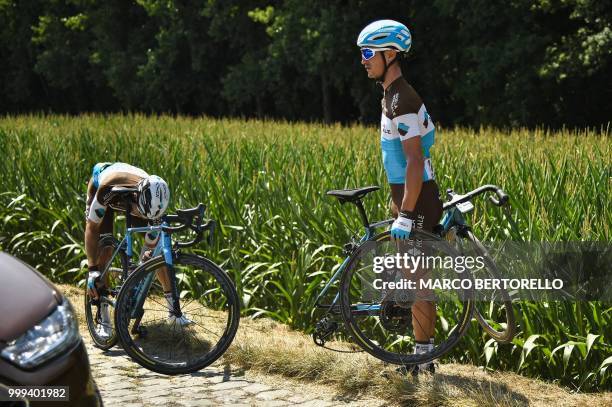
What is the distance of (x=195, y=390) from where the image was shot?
6.23 metres

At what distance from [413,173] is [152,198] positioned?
1707mm

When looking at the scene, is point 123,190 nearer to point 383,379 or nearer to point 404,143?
point 404,143

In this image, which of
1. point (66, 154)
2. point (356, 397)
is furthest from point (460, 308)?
point (66, 154)

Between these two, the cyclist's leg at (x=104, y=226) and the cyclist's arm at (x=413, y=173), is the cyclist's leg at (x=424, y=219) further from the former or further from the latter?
the cyclist's leg at (x=104, y=226)

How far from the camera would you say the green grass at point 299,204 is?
647 centimetres

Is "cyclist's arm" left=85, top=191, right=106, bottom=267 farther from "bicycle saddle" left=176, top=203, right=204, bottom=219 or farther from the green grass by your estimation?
the green grass

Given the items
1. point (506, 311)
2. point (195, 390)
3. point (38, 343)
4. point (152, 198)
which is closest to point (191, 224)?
point (152, 198)

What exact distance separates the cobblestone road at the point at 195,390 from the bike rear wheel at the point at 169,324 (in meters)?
0.11

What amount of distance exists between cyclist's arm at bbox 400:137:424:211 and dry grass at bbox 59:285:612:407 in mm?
1013

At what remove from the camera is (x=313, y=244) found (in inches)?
318

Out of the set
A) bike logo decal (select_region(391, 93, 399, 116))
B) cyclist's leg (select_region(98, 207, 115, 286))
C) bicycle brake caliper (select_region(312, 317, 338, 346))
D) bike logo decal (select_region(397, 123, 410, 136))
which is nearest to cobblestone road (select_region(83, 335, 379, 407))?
bicycle brake caliper (select_region(312, 317, 338, 346))

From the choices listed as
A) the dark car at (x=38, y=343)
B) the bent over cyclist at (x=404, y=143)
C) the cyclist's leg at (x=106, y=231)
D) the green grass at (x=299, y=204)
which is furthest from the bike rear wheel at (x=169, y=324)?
the dark car at (x=38, y=343)

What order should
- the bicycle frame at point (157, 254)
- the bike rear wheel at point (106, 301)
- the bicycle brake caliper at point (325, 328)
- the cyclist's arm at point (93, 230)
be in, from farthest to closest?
1. the cyclist's arm at point (93, 230)
2. the bike rear wheel at point (106, 301)
3. the bicycle frame at point (157, 254)
4. the bicycle brake caliper at point (325, 328)

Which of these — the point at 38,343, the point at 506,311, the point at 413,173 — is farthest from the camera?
the point at 506,311
